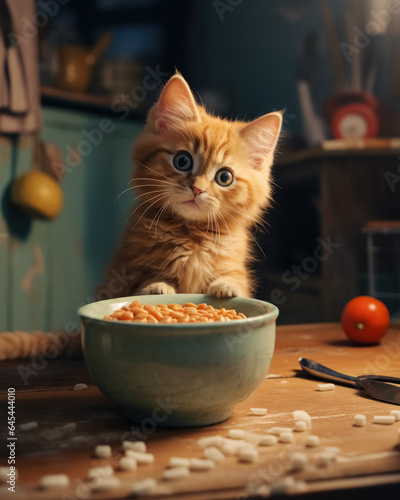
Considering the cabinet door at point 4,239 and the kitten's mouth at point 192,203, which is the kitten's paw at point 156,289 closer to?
the kitten's mouth at point 192,203

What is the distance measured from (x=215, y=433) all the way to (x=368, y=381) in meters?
0.35

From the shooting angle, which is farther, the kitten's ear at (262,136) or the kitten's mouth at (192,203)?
the kitten's ear at (262,136)

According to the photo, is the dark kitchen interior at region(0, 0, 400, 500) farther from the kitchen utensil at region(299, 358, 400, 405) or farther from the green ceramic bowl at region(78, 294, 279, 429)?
the green ceramic bowl at region(78, 294, 279, 429)

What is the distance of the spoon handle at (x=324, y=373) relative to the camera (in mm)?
1057

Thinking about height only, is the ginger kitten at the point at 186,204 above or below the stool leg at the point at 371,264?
above

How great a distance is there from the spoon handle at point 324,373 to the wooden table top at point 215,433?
0.06ft

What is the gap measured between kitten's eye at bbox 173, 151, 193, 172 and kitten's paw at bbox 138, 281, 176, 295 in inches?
12.2

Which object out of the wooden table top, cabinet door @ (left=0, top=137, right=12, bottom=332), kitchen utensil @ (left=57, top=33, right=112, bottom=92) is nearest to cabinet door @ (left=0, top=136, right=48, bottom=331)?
cabinet door @ (left=0, top=137, right=12, bottom=332)

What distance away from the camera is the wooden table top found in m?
0.64

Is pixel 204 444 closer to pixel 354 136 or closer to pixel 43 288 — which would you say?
pixel 43 288

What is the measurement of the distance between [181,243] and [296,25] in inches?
108

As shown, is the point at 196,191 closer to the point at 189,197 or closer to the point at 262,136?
the point at 189,197

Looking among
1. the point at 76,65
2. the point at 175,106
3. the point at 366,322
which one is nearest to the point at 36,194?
the point at 76,65

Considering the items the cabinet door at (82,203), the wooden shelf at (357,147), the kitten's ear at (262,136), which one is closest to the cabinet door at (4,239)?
the cabinet door at (82,203)
